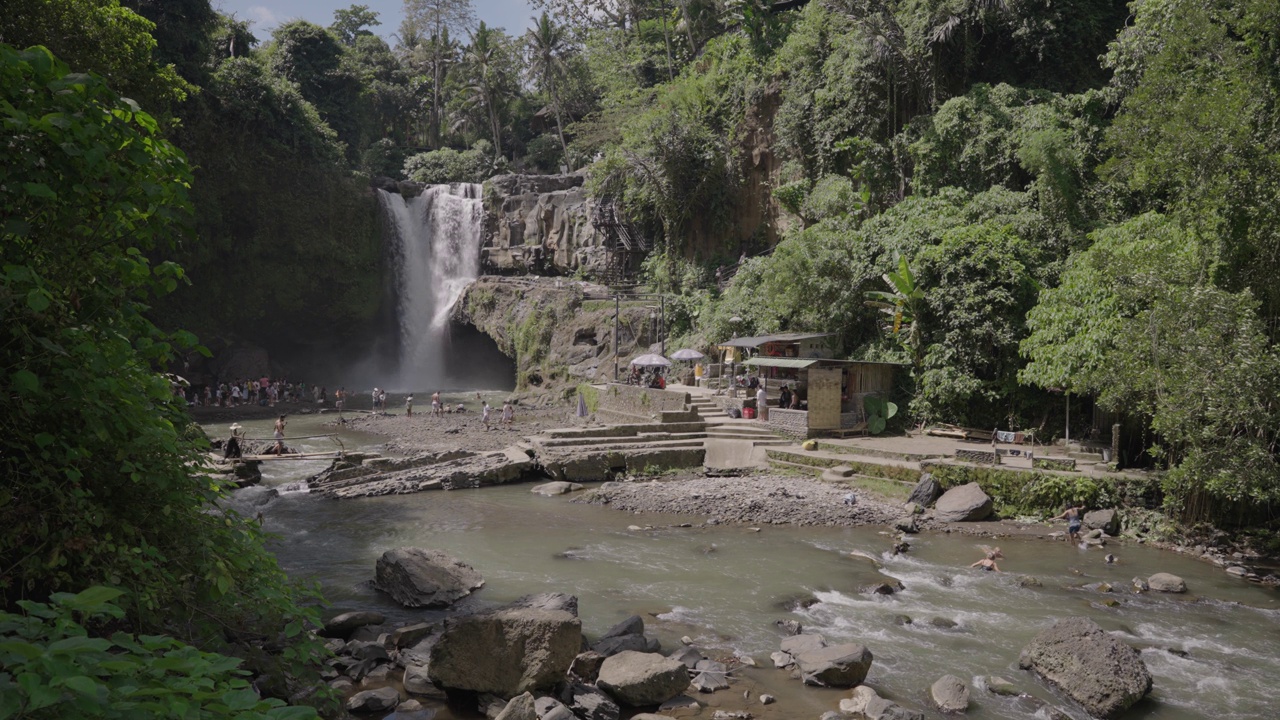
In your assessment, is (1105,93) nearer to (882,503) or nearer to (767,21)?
(882,503)

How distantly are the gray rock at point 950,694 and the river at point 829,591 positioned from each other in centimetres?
14

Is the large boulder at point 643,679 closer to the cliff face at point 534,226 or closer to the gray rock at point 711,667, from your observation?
the gray rock at point 711,667

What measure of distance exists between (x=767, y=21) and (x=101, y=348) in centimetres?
3542

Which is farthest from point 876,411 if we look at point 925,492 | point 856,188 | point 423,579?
point 423,579

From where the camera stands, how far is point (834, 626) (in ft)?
35.1

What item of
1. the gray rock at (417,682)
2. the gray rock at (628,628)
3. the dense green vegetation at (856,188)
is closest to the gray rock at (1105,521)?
the dense green vegetation at (856,188)

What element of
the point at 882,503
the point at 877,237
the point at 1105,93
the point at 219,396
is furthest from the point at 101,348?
the point at 219,396

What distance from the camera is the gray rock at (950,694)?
8.40m

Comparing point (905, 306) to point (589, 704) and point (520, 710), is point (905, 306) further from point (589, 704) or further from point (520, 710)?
point (520, 710)

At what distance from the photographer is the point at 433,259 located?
43.2 m

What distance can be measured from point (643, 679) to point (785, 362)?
583 inches

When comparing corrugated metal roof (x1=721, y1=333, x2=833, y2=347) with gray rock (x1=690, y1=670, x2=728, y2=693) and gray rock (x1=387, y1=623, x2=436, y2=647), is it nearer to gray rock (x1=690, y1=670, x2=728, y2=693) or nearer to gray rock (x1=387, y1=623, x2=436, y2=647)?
gray rock (x1=690, y1=670, x2=728, y2=693)

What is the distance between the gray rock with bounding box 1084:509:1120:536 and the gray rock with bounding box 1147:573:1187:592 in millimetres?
2663

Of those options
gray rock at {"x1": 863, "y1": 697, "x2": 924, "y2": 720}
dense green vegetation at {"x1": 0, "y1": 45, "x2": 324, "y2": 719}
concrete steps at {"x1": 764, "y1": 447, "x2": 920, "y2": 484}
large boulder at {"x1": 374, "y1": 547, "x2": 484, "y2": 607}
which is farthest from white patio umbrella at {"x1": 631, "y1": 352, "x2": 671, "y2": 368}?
dense green vegetation at {"x1": 0, "y1": 45, "x2": 324, "y2": 719}
